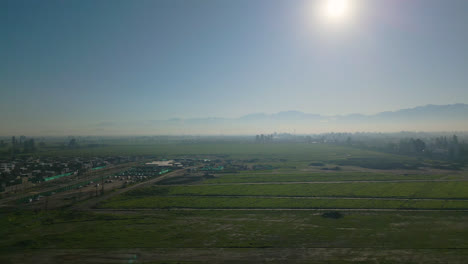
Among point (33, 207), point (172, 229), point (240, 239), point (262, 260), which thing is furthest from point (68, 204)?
point (262, 260)

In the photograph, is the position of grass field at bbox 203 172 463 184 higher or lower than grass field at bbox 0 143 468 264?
higher

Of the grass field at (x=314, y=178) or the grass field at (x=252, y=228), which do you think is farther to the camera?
the grass field at (x=314, y=178)

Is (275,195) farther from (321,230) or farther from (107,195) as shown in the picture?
(107,195)

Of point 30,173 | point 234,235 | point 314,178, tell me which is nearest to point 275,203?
point 234,235

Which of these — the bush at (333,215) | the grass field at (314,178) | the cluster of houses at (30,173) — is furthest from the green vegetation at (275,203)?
the cluster of houses at (30,173)

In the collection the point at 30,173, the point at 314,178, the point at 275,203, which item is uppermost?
the point at 314,178

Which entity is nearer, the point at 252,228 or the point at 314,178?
the point at 252,228

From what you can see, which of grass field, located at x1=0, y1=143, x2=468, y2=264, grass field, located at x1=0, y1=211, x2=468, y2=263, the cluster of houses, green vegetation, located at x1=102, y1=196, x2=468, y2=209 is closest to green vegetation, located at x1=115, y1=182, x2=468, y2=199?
grass field, located at x1=0, y1=143, x2=468, y2=264

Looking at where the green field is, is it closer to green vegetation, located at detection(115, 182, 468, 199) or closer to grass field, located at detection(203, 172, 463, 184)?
grass field, located at detection(203, 172, 463, 184)

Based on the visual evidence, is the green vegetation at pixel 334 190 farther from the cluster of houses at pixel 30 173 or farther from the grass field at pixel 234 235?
the cluster of houses at pixel 30 173

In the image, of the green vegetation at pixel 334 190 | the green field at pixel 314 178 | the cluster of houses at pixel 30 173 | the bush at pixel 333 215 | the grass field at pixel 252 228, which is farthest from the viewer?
the green field at pixel 314 178

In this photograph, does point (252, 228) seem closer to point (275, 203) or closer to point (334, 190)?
point (275, 203)
